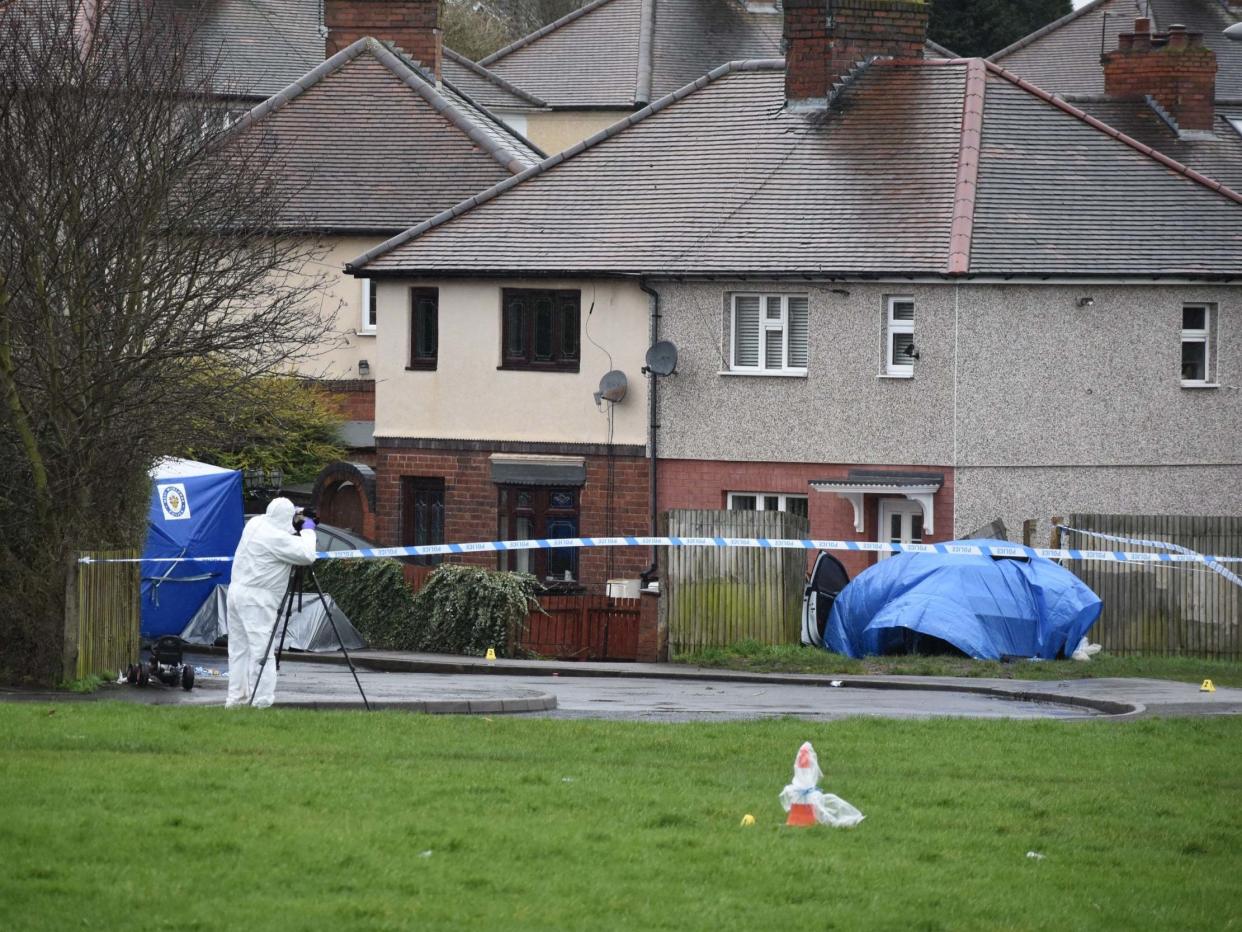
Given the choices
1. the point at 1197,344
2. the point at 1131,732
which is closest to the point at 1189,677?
the point at 1131,732

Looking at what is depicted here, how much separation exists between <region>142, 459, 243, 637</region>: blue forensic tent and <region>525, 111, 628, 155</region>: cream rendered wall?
24.9 metres

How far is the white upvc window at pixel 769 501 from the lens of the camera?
29.0 metres

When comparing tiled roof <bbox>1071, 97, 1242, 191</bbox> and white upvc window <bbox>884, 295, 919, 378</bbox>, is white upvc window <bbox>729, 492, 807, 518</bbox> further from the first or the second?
tiled roof <bbox>1071, 97, 1242, 191</bbox>

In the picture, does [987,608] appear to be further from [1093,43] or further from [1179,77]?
[1093,43]

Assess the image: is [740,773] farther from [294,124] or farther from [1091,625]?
[294,124]

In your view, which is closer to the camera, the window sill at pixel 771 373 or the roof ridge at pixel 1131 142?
the window sill at pixel 771 373

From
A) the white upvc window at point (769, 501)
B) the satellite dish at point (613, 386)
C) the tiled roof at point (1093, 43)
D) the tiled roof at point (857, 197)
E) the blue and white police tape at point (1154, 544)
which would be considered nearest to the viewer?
the blue and white police tape at point (1154, 544)

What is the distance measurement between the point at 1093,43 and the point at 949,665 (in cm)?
3228

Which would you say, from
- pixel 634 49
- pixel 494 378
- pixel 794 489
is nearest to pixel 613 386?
pixel 494 378

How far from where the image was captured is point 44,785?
10.6 m

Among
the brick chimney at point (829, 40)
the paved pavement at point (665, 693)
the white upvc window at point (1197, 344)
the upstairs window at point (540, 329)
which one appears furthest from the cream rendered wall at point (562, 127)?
the paved pavement at point (665, 693)

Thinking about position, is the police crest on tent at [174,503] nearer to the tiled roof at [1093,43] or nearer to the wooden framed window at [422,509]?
the wooden framed window at [422,509]

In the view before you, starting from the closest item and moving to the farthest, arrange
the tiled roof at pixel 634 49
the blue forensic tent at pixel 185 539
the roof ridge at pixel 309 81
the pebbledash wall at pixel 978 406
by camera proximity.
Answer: the blue forensic tent at pixel 185 539
the pebbledash wall at pixel 978 406
the roof ridge at pixel 309 81
the tiled roof at pixel 634 49

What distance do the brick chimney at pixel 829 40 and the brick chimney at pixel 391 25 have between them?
32.8ft
